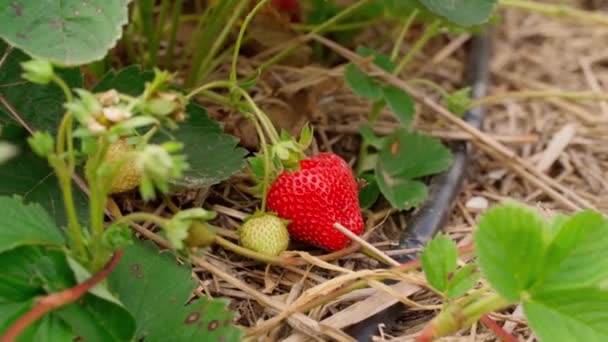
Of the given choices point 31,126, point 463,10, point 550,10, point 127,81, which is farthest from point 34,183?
point 550,10

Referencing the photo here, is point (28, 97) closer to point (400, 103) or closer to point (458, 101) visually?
point (400, 103)

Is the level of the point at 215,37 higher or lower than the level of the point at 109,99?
lower

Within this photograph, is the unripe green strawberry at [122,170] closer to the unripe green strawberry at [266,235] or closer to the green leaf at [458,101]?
the unripe green strawberry at [266,235]

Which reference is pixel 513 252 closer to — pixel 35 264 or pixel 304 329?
pixel 304 329

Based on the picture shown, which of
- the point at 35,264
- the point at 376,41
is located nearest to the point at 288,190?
the point at 35,264

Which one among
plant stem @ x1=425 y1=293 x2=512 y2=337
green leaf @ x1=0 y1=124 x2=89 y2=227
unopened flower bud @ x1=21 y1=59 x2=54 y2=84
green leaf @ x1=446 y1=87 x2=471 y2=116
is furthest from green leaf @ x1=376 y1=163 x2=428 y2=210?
unopened flower bud @ x1=21 y1=59 x2=54 y2=84

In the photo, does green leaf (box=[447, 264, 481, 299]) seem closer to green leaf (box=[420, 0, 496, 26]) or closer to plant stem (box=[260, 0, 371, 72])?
green leaf (box=[420, 0, 496, 26])

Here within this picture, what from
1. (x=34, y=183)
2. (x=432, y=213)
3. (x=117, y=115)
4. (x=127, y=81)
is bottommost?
(x=432, y=213)
